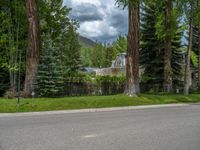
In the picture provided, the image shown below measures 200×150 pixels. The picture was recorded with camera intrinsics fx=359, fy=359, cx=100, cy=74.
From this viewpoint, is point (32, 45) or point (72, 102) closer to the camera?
point (72, 102)

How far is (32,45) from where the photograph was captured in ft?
76.5

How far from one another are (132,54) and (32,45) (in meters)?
6.63

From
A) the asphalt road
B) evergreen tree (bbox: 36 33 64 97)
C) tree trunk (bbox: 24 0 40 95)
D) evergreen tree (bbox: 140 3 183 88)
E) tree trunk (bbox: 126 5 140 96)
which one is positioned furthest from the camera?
evergreen tree (bbox: 140 3 183 88)

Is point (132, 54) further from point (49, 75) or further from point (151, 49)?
point (151, 49)

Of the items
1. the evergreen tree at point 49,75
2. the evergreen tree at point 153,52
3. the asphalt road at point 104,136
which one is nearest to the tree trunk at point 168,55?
the evergreen tree at point 153,52

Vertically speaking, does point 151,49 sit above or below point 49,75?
above

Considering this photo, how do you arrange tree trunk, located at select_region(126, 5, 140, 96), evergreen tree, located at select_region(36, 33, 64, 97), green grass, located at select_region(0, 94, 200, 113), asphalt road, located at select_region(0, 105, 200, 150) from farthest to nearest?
tree trunk, located at select_region(126, 5, 140, 96), evergreen tree, located at select_region(36, 33, 64, 97), green grass, located at select_region(0, 94, 200, 113), asphalt road, located at select_region(0, 105, 200, 150)

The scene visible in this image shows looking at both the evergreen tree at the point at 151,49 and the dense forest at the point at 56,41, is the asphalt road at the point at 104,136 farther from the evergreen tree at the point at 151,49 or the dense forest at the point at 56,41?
the evergreen tree at the point at 151,49

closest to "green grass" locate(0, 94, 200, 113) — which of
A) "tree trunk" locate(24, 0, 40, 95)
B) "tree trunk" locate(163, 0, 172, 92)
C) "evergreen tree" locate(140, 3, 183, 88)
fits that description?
"tree trunk" locate(24, 0, 40, 95)

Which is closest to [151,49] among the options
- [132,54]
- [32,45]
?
[132,54]

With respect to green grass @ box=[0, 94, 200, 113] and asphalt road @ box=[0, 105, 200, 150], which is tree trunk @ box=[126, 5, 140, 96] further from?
asphalt road @ box=[0, 105, 200, 150]

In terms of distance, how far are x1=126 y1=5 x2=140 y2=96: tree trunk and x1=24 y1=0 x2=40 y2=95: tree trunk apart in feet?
20.0

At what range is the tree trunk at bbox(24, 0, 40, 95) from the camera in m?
22.9

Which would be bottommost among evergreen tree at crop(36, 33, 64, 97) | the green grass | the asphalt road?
the asphalt road
